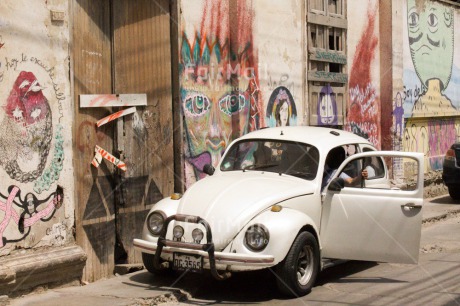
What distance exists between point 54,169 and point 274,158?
259cm

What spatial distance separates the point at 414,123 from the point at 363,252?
33.2 ft

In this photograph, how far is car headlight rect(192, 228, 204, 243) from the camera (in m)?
7.72

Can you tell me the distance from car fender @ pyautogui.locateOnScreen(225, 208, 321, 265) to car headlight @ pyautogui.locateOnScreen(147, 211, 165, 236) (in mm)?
973

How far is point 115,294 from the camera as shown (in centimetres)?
817

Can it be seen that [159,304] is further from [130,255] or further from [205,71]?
[205,71]

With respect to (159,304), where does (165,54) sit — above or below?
above

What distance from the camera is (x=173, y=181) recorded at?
36.0ft

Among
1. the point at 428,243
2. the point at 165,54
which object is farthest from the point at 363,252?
the point at 165,54

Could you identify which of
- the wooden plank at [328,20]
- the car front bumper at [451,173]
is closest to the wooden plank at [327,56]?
the wooden plank at [328,20]

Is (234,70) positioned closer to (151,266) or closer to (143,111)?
(143,111)

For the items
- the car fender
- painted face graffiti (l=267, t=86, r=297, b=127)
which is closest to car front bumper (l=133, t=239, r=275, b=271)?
the car fender

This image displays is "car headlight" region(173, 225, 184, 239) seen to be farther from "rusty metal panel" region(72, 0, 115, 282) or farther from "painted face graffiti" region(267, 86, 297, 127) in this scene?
"painted face graffiti" region(267, 86, 297, 127)

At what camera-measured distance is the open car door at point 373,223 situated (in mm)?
8492

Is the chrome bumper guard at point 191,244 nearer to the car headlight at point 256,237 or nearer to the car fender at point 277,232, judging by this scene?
the car fender at point 277,232
